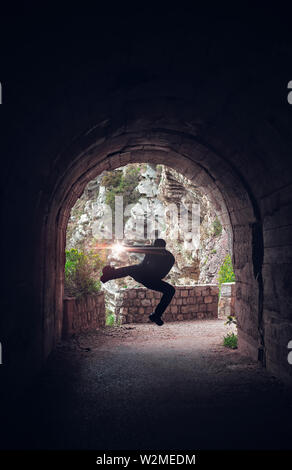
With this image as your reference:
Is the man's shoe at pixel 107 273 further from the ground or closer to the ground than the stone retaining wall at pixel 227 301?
further from the ground

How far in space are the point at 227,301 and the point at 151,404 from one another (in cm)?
871

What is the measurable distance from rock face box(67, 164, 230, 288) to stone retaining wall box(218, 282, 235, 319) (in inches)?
161

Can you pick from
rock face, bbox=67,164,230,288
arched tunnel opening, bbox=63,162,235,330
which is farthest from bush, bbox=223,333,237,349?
arched tunnel opening, bbox=63,162,235,330

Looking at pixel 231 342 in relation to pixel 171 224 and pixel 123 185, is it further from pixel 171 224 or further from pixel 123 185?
pixel 123 185

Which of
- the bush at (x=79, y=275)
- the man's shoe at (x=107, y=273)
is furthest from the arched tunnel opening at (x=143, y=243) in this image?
the man's shoe at (x=107, y=273)

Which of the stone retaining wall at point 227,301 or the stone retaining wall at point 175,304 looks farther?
the stone retaining wall at point 227,301

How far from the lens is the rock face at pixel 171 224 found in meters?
19.7

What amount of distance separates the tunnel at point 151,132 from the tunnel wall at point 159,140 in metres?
0.02

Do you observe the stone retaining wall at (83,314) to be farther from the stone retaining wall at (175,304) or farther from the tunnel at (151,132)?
the stone retaining wall at (175,304)

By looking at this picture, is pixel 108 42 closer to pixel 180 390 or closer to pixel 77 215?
pixel 180 390

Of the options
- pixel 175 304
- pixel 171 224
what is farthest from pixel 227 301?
pixel 171 224

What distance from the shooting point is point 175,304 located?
11.2 meters

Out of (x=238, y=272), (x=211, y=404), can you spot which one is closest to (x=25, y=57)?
(x=211, y=404)

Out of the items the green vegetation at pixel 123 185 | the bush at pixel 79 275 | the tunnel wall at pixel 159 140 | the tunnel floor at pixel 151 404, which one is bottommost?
the tunnel floor at pixel 151 404
